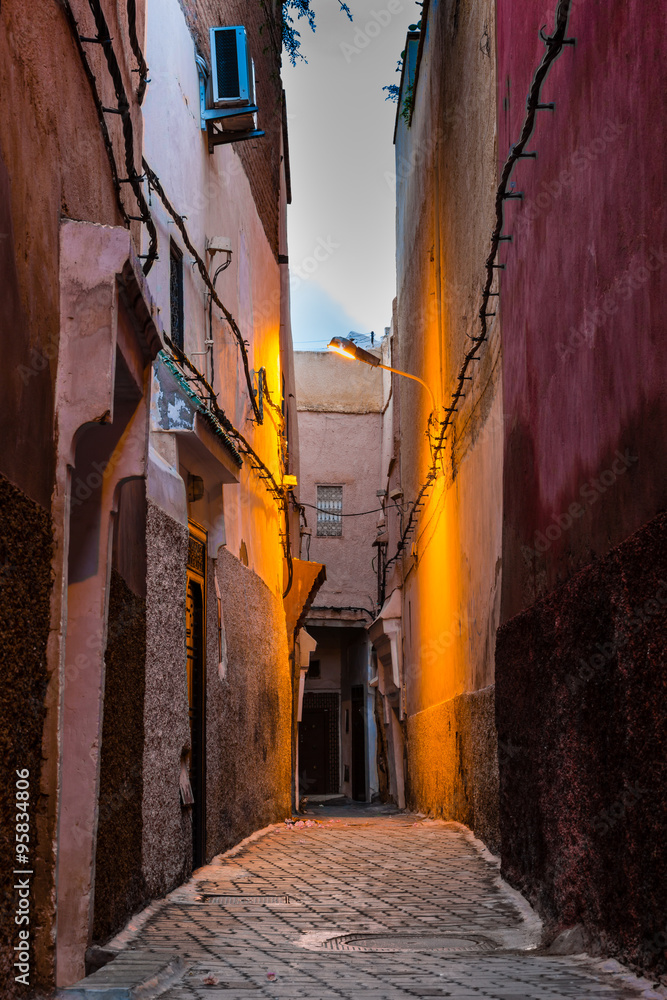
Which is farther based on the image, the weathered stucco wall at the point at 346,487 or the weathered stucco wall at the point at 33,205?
the weathered stucco wall at the point at 346,487

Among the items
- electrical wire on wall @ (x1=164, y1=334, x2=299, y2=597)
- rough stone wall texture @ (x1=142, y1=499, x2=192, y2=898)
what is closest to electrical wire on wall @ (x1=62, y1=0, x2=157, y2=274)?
electrical wire on wall @ (x1=164, y1=334, x2=299, y2=597)

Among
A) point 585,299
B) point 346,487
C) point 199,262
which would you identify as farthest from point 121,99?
point 346,487

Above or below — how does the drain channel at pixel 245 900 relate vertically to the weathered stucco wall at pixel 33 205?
below

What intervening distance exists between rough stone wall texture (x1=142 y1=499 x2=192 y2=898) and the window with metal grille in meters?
20.9

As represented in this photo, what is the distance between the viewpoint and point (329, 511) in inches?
1134

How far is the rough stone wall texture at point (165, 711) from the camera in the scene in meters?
6.58

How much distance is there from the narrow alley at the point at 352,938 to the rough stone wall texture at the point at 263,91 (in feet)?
25.6

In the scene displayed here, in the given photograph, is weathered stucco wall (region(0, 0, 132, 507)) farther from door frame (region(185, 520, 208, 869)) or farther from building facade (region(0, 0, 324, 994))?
door frame (region(185, 520, 208, 869))

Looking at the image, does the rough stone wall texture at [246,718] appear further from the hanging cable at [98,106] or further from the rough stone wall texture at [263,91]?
the rough stone wall texture at [263,91]

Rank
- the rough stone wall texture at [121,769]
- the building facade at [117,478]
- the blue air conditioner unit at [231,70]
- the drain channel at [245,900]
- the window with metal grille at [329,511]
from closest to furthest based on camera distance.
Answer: the building facade at [117,478]
the rough stone wall texture at [121,769]
the drain channel at [245,900]
the blue air conditioner unit at [231,70]
the window with metal grille at [329,511]

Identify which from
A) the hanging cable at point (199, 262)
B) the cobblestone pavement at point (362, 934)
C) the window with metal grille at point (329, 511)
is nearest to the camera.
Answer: the cobblestone pavement at point (362, 934)

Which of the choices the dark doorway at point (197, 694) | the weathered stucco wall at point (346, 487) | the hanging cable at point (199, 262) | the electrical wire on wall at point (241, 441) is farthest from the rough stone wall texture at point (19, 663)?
the weathered stucco wall at point (346, 487)

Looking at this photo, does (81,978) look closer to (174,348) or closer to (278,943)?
(278,943)

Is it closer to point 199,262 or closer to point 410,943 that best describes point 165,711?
point 410,943
